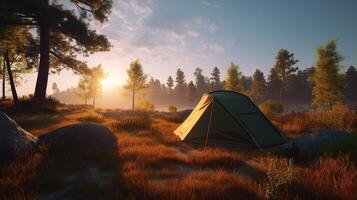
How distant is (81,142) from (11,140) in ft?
5.43

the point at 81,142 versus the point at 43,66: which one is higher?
the point at 43,66

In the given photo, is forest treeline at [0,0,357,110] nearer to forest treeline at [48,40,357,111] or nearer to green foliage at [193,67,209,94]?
forest treeline at [48,40,357,111]

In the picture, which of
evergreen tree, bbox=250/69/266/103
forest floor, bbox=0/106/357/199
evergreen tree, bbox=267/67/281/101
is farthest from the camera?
evergreen tree, bbox=267/67/281/101

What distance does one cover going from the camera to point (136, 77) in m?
39.3

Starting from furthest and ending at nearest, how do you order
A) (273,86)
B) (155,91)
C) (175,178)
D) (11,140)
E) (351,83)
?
(155,91), (273,86), (351,83), (11,140), (175,178)

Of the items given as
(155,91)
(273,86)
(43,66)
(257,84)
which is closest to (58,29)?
(43,66)

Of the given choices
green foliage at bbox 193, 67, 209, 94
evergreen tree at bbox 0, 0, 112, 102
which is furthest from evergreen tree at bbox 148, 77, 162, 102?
evergreen tree at bbox 0, 0, 112, 102

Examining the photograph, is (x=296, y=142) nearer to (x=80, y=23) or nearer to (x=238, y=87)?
(x=80, y=23)

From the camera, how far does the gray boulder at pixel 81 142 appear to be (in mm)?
6355

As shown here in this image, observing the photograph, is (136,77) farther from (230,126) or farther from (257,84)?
(257,84)

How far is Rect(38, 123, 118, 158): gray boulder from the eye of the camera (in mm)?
6355

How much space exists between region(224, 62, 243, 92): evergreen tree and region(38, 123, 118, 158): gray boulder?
31.4m

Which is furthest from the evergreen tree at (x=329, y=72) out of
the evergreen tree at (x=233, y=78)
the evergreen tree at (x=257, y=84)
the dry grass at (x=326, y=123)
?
the evergreen tree at (x=257, y=84)

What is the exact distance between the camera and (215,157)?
6.11m
